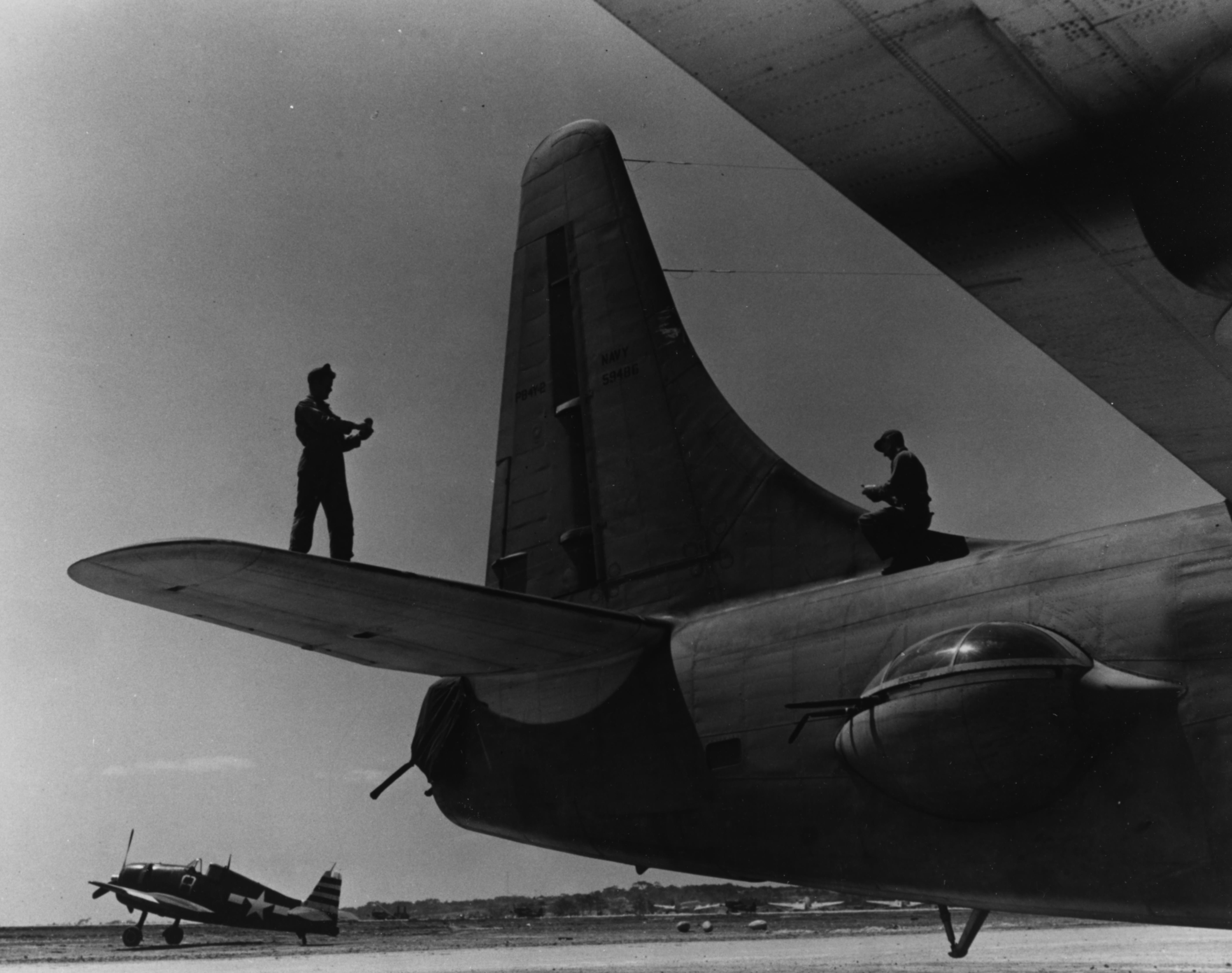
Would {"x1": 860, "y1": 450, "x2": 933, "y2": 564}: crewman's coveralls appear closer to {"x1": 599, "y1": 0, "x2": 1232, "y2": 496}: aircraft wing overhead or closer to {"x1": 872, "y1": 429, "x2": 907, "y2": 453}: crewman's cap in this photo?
{"x1": 872, "y1": 429, "x2": 907, "y2": 453}: crewman's cap

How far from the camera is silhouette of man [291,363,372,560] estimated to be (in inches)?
345

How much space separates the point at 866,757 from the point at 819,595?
4.56 ft

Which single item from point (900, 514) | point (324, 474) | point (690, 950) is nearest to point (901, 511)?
point (900, 514)

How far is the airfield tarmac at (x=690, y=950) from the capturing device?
680 inches

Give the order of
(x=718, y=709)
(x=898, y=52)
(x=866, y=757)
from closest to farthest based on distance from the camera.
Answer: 1. (x=898, y=52)
2. (x=866, y=757)
3. (x=718, y=709)

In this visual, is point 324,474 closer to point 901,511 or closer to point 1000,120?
point 901,511

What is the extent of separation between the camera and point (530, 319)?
34.5 feet

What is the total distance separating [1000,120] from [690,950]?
89.4 feet

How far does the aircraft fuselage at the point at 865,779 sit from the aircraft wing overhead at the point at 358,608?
2.36 feet

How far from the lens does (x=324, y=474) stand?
8.84 metres

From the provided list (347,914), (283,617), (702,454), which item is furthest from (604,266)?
(347,914)

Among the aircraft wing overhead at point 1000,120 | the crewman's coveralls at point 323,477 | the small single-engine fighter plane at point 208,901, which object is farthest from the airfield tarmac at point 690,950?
the aircraft wing overhead at point 1000,120

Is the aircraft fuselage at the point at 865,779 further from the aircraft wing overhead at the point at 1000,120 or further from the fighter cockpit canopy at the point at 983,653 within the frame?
the aircraft wing overhead at the point at 1000,120

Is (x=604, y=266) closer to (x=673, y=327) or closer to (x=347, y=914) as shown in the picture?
(x=673, y=327)
